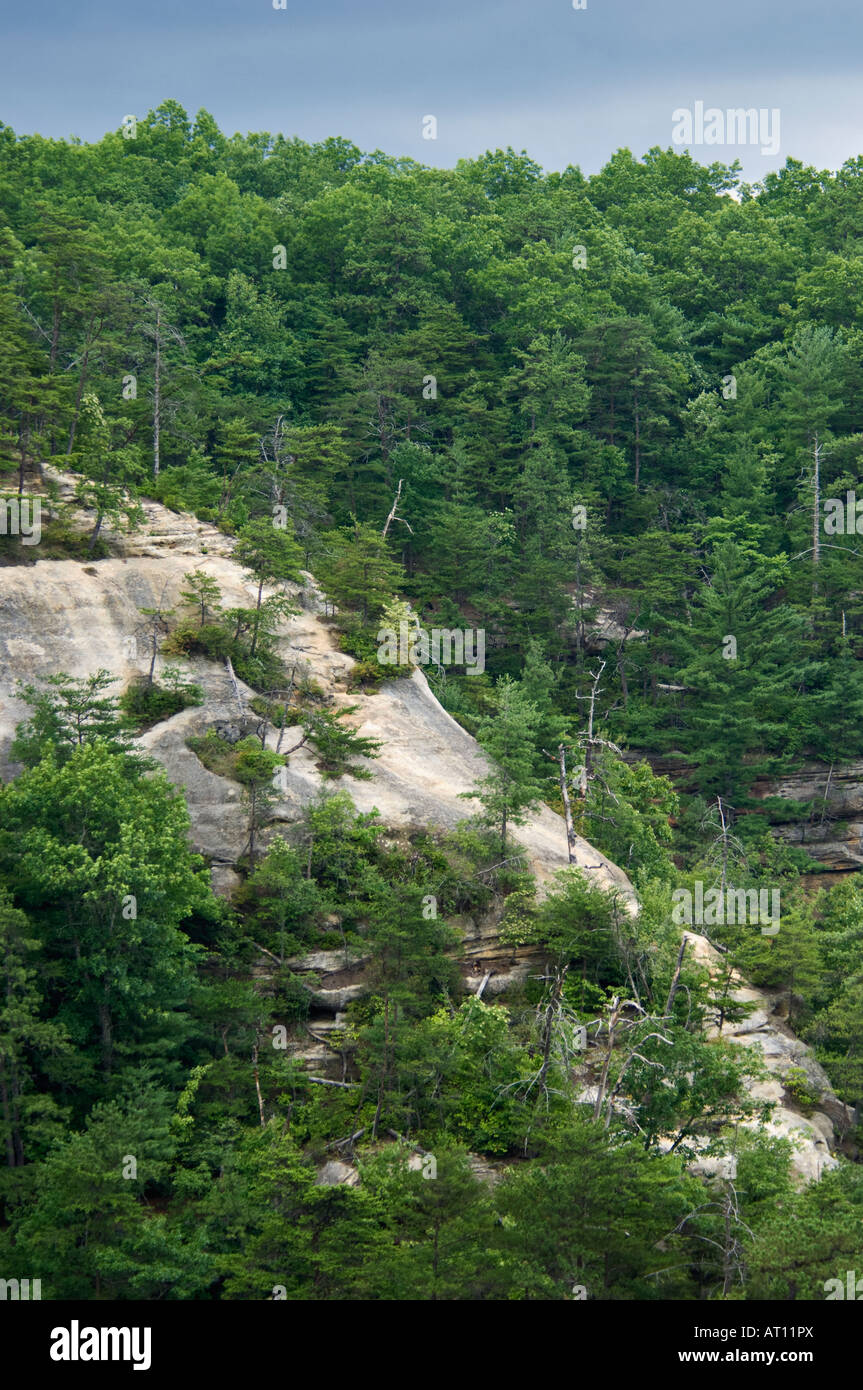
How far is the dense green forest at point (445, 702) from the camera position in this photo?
22297 mm

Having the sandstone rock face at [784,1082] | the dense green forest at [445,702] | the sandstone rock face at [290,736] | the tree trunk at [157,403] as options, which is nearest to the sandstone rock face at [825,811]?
the dense green forest at [445,702]

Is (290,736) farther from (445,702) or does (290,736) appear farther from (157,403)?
(157,403)

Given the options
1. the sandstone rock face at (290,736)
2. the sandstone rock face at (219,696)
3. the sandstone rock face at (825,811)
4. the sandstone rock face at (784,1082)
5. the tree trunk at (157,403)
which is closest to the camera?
the sandstone rock face at (784,1082)

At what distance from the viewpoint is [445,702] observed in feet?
132

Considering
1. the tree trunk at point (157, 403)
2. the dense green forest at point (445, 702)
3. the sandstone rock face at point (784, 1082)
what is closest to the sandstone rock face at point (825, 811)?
the dense green forest at point (445, 702)

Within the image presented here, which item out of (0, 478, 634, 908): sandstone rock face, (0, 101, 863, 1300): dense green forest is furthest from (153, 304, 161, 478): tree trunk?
(0, 478, 634, 908): sandstone rock face

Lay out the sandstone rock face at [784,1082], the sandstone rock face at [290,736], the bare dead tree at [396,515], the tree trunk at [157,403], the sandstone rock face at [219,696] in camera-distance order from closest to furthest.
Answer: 1. the sandstone rock face at [784,1082]
2. the sandstone rock face at [290,736]
3. the sandstone rock face at [219,696]
4. the tree trunk at [157,403]
5. the bare dead tree at [396,515]

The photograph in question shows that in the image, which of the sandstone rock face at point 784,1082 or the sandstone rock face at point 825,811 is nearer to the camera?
the sandstone rock face at point 784,1082

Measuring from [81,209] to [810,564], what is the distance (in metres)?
37.5

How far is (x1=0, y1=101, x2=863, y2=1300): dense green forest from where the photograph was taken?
22.3 metres

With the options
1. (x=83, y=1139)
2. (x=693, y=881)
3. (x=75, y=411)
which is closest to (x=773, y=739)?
(x=693, y=881)

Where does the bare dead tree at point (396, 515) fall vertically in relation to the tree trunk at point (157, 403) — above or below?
below

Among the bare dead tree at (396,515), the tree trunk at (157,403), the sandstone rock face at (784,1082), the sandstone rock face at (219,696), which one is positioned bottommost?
the sandstone rock face at (784,1082)

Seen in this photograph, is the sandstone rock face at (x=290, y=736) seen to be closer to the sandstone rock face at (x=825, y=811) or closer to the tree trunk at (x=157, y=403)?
the tree trunk at (x=157, y=403)
